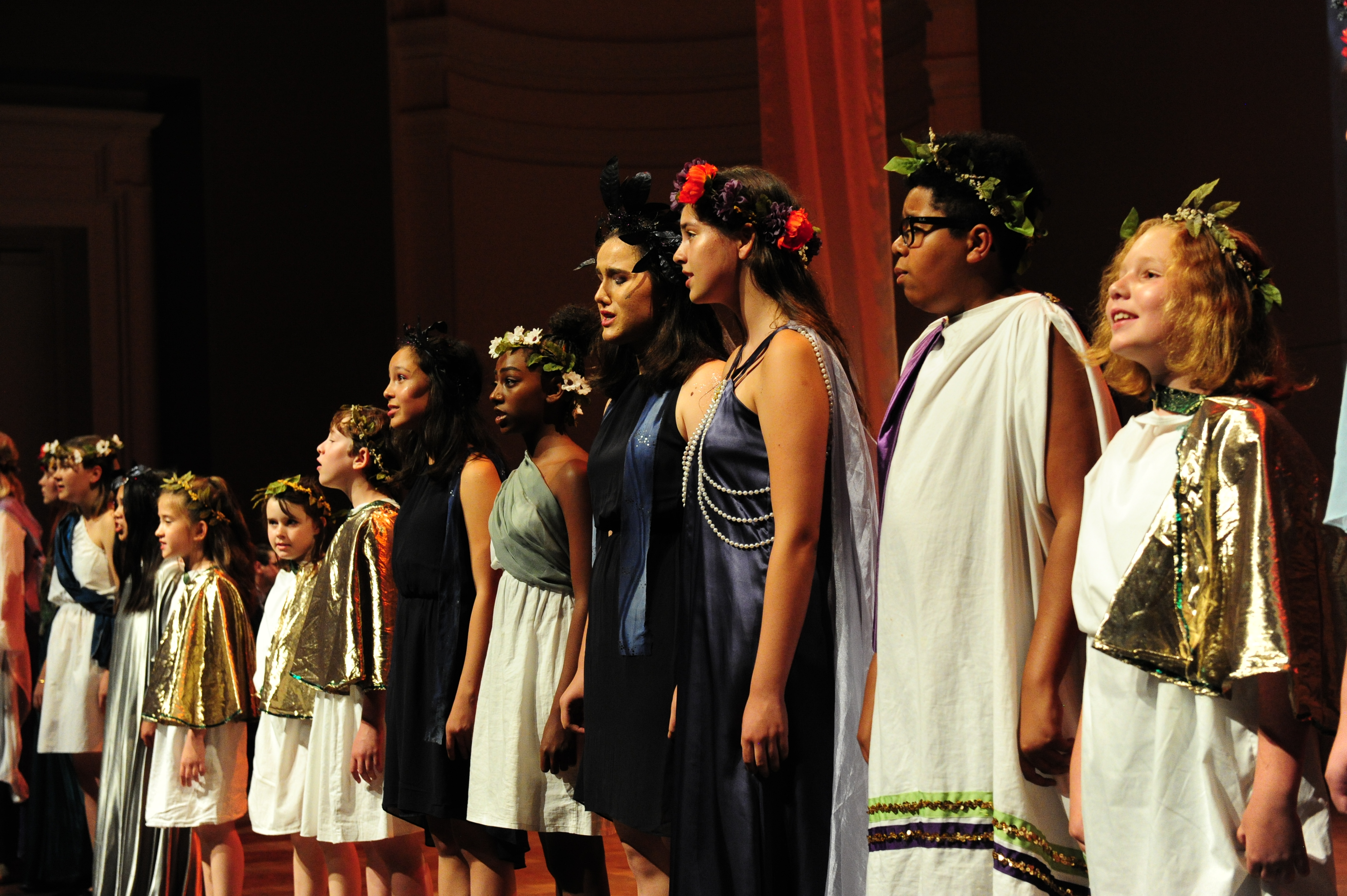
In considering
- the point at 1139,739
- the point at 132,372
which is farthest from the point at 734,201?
the point at 132,372

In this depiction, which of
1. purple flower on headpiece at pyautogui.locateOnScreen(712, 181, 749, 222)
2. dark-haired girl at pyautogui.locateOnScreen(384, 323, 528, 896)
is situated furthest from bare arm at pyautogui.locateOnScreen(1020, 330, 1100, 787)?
dark-haired girl at pyautogui.locateOnScreen(384, 323, 528, 896)

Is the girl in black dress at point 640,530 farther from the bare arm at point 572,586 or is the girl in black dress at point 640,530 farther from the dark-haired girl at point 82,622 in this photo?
the dark-haired girl at point 82,622

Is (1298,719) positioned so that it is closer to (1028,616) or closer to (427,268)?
(1028,616)

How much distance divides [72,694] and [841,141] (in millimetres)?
3432

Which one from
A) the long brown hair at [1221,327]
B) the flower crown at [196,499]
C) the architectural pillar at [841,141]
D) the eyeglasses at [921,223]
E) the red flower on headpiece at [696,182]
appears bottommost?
the flower crown at [196,499]

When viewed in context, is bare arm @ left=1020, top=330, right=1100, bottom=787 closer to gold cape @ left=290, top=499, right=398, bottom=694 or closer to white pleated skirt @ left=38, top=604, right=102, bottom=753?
gold cape @ left=290, top=499, right=398, bottom=694

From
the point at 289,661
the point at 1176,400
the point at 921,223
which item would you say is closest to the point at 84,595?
the point at 289,661

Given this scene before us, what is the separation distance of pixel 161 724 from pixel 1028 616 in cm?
296

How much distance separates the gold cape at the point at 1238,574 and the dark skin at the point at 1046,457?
0.13m

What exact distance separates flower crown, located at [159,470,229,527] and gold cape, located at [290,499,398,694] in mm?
806

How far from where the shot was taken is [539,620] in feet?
10.1

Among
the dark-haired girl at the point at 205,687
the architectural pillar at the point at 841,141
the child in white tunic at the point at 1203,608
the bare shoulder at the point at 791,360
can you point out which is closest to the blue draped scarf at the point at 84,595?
the dark-haired girl at the point at 205,687

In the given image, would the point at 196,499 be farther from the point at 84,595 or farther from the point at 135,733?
the point at 84,595

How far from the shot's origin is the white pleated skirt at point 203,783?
3945 millimetres
